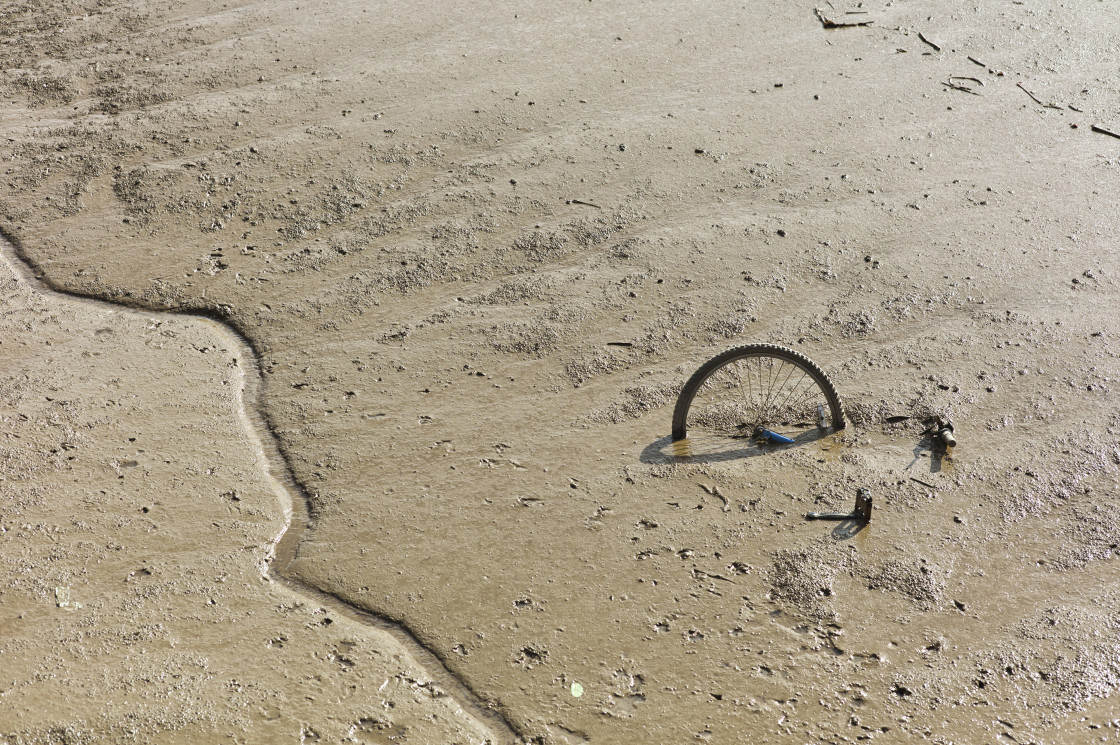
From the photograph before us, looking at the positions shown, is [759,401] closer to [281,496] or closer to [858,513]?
[858,513]

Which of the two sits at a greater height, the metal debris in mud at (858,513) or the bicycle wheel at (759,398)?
the bicycle wheel at (759,398)

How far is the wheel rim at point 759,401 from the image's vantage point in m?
3.35

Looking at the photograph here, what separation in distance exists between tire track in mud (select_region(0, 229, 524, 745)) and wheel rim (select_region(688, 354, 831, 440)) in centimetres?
139

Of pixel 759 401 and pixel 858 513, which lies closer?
pixel 858 513

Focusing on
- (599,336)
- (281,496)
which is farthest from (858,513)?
(281,496)

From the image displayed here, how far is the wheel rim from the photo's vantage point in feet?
11.0

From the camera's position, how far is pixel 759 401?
346 cm

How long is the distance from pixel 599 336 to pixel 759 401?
0.76 meters

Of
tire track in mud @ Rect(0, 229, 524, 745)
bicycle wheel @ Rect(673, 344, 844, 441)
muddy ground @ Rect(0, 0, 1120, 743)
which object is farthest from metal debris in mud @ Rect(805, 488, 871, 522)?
tire track in mud @ Rect(0, 229, 524, 745)

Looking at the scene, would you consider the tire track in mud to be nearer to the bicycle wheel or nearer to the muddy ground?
the muddy ground

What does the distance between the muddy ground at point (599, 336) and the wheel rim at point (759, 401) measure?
0.13 meters

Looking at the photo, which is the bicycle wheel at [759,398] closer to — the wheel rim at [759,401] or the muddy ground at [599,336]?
the wheel rim at [759,401]

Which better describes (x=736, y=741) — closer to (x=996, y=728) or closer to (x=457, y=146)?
(x=996, y=728)

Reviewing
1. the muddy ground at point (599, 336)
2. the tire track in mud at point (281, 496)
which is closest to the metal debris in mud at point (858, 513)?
the muddy ground at point (599, 336)
